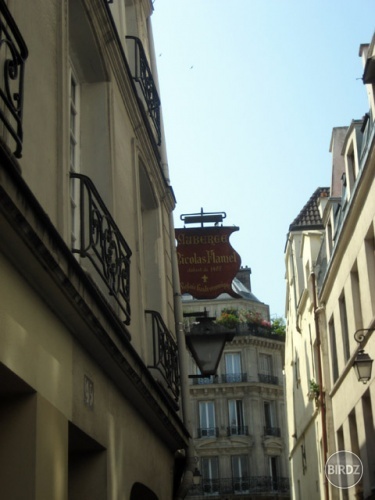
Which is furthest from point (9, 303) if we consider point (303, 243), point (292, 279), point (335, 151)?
point (292, 279)

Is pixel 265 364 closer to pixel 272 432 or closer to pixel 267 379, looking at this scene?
pixel 267 379

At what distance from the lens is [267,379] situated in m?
61.4

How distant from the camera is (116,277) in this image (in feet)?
28.4

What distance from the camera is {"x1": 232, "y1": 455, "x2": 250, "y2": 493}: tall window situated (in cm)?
5794

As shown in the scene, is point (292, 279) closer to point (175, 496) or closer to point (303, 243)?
point (303, 243)

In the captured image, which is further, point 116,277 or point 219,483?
point 219,483

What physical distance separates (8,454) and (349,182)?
15.7m

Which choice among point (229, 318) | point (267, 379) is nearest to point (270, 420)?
point (267, 379)

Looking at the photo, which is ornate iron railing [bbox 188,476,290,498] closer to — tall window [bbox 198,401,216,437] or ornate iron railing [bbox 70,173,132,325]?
tall window [bbox 198,401,216,437]

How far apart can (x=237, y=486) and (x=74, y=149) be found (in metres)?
51.7

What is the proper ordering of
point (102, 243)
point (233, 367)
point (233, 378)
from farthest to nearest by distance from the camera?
point (233, 367), point (233, 378), point (102, 243)

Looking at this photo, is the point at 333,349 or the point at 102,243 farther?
the point at 333,349

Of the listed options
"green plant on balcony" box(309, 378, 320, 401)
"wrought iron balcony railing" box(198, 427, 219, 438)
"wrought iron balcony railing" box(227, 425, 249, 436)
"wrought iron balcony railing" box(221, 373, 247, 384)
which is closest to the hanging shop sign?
"green plant on balcony" box(309, 378, 320, 401)

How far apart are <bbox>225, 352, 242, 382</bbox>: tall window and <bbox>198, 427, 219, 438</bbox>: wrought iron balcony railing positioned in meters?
3.40
